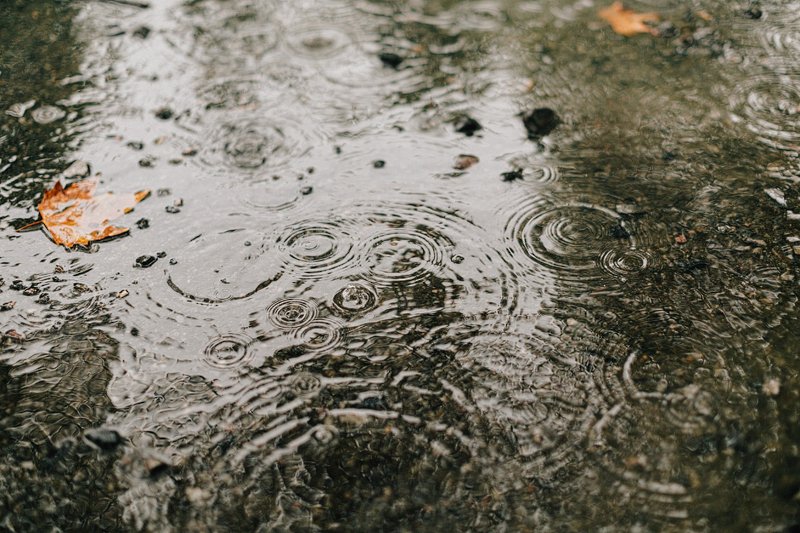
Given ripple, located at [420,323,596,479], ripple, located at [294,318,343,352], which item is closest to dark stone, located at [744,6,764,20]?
ripple, located at [420,323,596,479]

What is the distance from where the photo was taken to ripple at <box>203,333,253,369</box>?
2.51m

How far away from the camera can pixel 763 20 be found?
435cm

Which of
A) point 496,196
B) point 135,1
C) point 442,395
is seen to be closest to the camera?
point 442,395

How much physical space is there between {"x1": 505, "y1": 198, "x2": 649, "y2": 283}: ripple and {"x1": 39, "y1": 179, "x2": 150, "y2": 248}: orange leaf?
178cm

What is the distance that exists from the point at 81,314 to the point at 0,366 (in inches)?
13.1

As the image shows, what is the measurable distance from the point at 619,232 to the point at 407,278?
3.16 feet

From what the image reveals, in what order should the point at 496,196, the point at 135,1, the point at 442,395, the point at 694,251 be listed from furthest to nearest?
1. the point at 135,1
2. the point at 496,196
3. the point at 694,251
4. the point at 442,395

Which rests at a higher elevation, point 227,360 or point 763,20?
point 763,20

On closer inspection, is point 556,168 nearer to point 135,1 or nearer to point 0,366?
point 0,366

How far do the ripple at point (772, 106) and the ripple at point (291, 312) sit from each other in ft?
7.95

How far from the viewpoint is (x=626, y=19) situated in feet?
14.6

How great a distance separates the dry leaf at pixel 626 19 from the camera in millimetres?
4336

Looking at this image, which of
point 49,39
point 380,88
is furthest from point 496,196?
point 49,39

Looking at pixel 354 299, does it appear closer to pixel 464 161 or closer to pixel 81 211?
pixel 464 161
